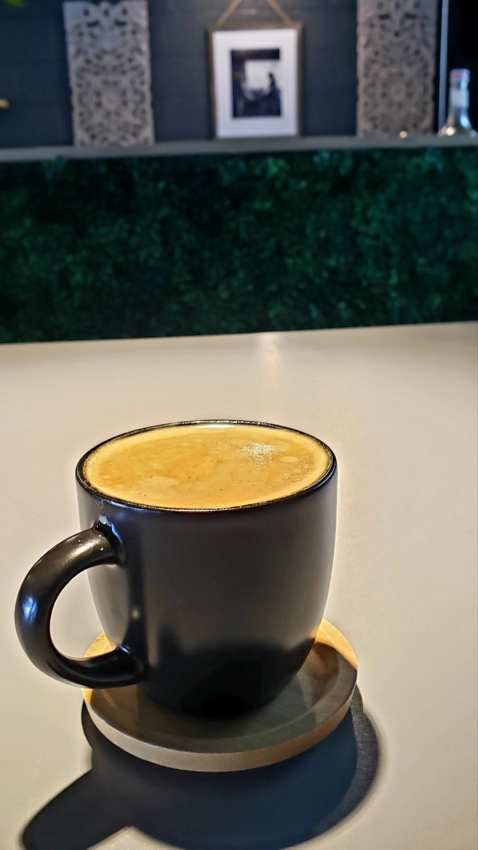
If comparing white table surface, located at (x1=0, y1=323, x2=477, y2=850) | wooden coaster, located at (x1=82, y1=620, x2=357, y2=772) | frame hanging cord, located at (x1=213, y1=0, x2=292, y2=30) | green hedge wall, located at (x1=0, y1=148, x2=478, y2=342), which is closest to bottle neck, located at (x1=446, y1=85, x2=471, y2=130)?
green hedge wall, located at (x1=0, y1=148, x2=478, y2=342)

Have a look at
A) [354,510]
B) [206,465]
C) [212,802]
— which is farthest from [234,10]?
[212,802]

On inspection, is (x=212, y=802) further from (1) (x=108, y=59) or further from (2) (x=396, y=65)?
(2) (x=396, y=65)

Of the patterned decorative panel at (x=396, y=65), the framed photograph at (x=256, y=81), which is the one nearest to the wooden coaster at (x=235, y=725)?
the framed photograph at (x=256, y=81)

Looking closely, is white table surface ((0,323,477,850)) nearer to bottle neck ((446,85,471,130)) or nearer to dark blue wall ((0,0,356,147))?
bottle neck ((446,85,471,130))

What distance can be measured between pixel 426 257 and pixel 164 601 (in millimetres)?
1011

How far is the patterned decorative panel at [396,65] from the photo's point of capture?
3393mm

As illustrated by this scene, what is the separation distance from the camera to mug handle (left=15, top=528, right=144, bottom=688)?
25 cm

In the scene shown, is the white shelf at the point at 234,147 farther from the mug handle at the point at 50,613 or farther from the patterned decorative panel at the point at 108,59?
the patterned decorative panel at the point at 108,59

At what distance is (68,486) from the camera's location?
0.57 meters

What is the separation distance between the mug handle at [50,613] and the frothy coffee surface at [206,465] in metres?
0.02

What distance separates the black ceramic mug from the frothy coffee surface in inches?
0.4

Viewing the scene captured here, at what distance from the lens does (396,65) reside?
3436 mm

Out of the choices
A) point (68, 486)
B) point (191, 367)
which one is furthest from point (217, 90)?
point (68, 486)

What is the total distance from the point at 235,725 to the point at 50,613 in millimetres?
88
